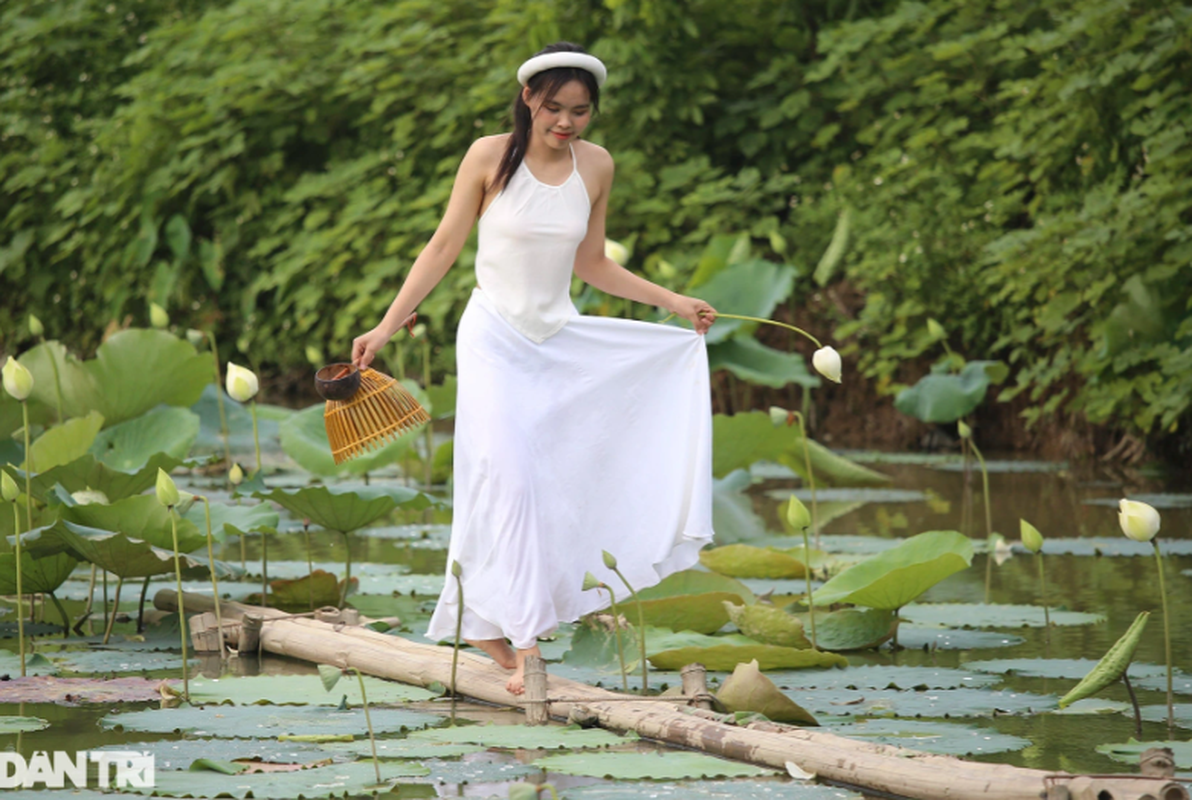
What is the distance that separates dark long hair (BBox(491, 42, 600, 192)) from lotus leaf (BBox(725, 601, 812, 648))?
101 cm

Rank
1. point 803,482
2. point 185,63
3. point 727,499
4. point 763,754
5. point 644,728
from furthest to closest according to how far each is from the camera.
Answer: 1. point 185,63
2. point 803,482
3. point 727,499
4. point 644,728
5. point 763,754

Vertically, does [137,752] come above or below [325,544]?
below

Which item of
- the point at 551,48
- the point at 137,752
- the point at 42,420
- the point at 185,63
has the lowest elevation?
the point at 137,752

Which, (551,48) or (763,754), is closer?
(763,754)

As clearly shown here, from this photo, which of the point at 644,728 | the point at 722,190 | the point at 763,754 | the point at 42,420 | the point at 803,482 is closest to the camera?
the point at 763,754

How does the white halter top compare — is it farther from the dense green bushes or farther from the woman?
the dense green bushes

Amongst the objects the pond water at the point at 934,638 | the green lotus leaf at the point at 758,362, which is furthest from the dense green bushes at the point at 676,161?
the green lotus leaf at the point at 758,362

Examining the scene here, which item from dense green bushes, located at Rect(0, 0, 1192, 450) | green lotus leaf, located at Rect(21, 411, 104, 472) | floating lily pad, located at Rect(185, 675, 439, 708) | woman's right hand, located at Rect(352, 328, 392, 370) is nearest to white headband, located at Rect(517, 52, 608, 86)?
woman's right hand, located at Rect(352, 328, 392, 370)

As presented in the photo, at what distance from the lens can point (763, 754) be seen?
221 cm

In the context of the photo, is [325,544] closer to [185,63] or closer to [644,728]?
[644,728]

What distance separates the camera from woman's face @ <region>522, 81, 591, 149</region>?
278cm

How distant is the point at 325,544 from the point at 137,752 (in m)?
2.70

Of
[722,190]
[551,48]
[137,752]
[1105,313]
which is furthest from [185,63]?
[137,752]

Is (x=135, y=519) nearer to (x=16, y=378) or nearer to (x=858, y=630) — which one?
(x=16, y=378)
